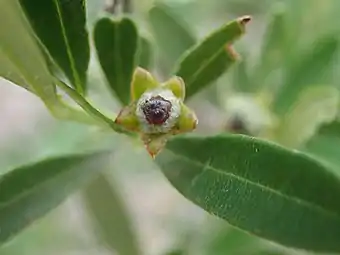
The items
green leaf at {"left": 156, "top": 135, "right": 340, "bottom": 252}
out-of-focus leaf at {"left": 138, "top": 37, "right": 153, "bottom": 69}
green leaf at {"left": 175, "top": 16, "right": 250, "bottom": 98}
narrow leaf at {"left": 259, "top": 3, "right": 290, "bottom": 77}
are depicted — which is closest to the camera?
green leaf at {"left": 156, "top": 135, "right": 340, "bottom": 252}

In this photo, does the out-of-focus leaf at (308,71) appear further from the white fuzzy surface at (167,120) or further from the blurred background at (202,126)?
the white fuzzy surface at (167,120)

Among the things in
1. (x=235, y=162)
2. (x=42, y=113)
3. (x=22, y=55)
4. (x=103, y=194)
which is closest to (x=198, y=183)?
(x=235, y=162)

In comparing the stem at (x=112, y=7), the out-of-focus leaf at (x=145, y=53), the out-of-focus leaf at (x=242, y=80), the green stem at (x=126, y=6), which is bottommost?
the out-of-focus leaf at (x=242, y=80)

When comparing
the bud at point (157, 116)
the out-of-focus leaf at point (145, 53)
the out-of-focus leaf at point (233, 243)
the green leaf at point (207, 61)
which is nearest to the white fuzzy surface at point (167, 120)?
the bud at point (157, 116)

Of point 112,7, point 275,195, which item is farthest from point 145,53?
point 275,195

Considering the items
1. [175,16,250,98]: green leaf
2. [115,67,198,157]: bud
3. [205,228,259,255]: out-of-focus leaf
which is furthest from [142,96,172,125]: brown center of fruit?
[205,228,259,255]: out-of-focus leaf

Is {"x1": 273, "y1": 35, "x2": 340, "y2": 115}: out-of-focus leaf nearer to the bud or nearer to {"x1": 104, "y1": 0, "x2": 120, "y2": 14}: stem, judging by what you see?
{"x1": 104, "y1": 0, "x2": 120, "y2": 14}: stem

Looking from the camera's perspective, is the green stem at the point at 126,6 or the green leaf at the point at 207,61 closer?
the green leaf at the point at 207,61
